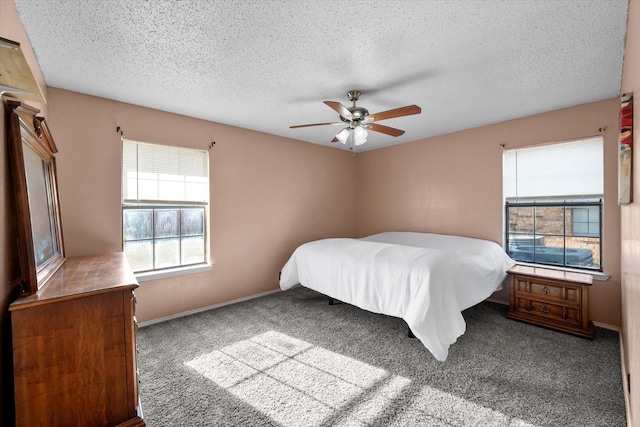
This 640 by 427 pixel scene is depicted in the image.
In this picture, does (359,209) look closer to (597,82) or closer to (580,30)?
(597,82)

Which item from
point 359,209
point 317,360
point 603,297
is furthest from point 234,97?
point 603,297

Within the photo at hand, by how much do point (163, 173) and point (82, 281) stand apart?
201 cm

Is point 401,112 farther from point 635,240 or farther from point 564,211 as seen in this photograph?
point 564,211

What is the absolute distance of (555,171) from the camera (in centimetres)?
339

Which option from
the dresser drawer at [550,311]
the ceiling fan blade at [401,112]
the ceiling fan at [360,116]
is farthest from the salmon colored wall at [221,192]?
the dresser drawer at [550,311]

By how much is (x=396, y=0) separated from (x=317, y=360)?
2.60 m

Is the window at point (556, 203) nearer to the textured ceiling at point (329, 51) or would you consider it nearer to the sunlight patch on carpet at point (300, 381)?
the textured ceiling at point (329, 51)

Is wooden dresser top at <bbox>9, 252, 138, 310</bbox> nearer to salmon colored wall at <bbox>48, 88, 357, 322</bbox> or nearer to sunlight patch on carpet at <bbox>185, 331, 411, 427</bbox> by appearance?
salmon colored wall at <bbox>48, 88, 357, 322</bbox>

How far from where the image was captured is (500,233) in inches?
147

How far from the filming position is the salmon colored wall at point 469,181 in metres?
2.99

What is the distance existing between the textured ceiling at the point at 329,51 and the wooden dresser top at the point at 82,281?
1.54 meters

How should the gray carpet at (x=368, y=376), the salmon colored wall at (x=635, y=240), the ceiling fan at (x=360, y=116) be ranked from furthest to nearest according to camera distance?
the ceiling fan at (x=360, y=116) < the gray carpet at (x=368, y=376) < the salmon colored wall at (x=635, y=240)

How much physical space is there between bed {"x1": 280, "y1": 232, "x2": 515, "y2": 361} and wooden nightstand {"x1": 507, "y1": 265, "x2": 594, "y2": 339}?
9.9 inches

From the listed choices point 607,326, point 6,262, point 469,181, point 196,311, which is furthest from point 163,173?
point 607,326
